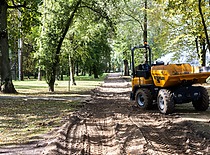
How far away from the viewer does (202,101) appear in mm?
12328

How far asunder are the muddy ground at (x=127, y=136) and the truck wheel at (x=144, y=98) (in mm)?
1648

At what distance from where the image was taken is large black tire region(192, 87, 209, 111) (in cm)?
1216

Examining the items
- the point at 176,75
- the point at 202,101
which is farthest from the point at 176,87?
the point at 202,101

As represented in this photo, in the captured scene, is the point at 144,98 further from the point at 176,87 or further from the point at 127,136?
the point at 127,136

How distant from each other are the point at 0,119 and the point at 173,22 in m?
23.3

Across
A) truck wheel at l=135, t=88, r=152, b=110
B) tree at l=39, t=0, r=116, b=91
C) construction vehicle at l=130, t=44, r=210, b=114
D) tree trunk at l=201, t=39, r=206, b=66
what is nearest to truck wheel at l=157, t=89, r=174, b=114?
construction vehicle at l=130, t=44, r=210, b=114

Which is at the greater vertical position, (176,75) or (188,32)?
(188,32)

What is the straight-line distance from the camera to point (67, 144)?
23.5 ft

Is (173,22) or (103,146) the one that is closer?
(103,146)

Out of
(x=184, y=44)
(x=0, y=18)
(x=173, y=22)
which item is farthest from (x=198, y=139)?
(x=184, y=44)

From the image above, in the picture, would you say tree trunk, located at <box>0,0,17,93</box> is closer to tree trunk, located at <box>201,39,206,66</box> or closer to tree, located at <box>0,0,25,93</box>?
tree, located at <box>0,0,25,93</box>

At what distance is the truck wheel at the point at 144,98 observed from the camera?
13133 mm

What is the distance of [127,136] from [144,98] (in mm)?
5529

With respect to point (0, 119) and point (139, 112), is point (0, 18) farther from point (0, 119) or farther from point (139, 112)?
point (139, 112)
